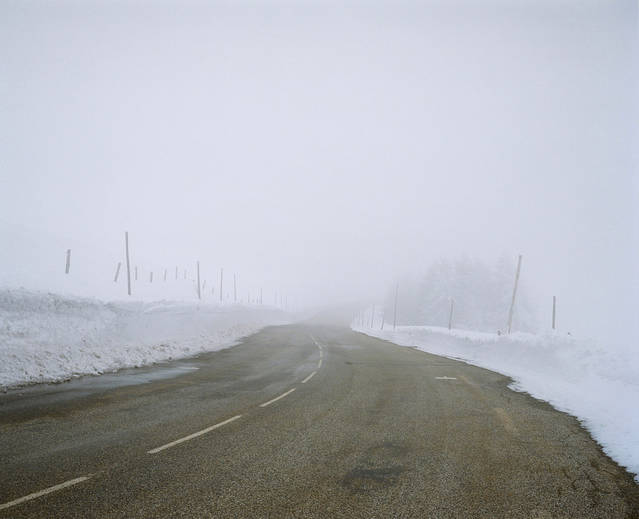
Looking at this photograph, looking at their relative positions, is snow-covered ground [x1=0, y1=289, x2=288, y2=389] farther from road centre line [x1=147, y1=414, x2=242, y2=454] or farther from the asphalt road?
road centre line [x1=147, y1=414, x2=242, y2=454]

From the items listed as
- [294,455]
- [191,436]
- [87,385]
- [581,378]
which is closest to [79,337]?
[87,385]

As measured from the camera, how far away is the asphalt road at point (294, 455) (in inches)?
161

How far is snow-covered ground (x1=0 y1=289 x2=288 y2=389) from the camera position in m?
11.0

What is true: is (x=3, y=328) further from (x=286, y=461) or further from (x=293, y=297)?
(x=293, y=297)

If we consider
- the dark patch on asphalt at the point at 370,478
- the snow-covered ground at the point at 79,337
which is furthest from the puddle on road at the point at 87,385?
the dark patch on asphalt at the point at 370,478

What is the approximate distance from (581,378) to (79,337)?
18.8 meters

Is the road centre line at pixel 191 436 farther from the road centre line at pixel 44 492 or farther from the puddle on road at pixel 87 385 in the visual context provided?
the puddle on road at pixel 87 385

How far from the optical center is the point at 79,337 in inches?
553

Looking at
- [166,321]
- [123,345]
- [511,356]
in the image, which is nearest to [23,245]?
[166,321]

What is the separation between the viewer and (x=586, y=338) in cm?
1574

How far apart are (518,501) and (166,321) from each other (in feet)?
63.2

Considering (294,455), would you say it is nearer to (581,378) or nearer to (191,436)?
(191,436)

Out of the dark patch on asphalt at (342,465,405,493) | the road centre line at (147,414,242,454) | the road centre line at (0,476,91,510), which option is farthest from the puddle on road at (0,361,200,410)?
the dark patch on asphalt at (342,465,405,493)

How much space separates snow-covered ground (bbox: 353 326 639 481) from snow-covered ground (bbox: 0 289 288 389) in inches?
543
